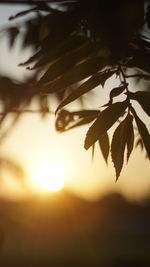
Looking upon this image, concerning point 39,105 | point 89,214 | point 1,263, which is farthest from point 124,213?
point 39,105

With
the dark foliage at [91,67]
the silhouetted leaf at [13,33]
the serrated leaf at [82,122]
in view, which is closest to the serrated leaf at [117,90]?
the dark foliage at [91,67]

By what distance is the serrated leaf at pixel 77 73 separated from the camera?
1268 mm

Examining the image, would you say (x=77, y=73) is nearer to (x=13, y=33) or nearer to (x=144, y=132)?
(x=144, y=132)

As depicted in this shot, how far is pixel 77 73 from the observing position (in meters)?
1.29

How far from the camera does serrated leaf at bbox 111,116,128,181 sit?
1.24 meters

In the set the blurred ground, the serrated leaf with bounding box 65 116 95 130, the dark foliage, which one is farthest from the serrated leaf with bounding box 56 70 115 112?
the blurred ground

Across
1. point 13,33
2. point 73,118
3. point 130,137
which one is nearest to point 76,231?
point 13,33

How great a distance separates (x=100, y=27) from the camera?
1.10 metres

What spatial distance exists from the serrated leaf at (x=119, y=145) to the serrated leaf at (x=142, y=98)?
6 cm

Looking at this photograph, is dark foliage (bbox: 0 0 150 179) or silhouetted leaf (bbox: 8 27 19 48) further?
silhouetted leaf (bbox: 8 27 19 48)

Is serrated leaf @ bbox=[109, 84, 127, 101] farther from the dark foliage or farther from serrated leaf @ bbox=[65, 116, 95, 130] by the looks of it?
serrated leaf @ bbox=[65, 116, 95, 130]

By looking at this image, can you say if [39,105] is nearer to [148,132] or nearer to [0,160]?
[0,160]

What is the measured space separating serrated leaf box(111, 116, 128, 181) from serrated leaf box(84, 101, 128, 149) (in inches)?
1.8

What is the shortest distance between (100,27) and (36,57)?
242 millimetres
